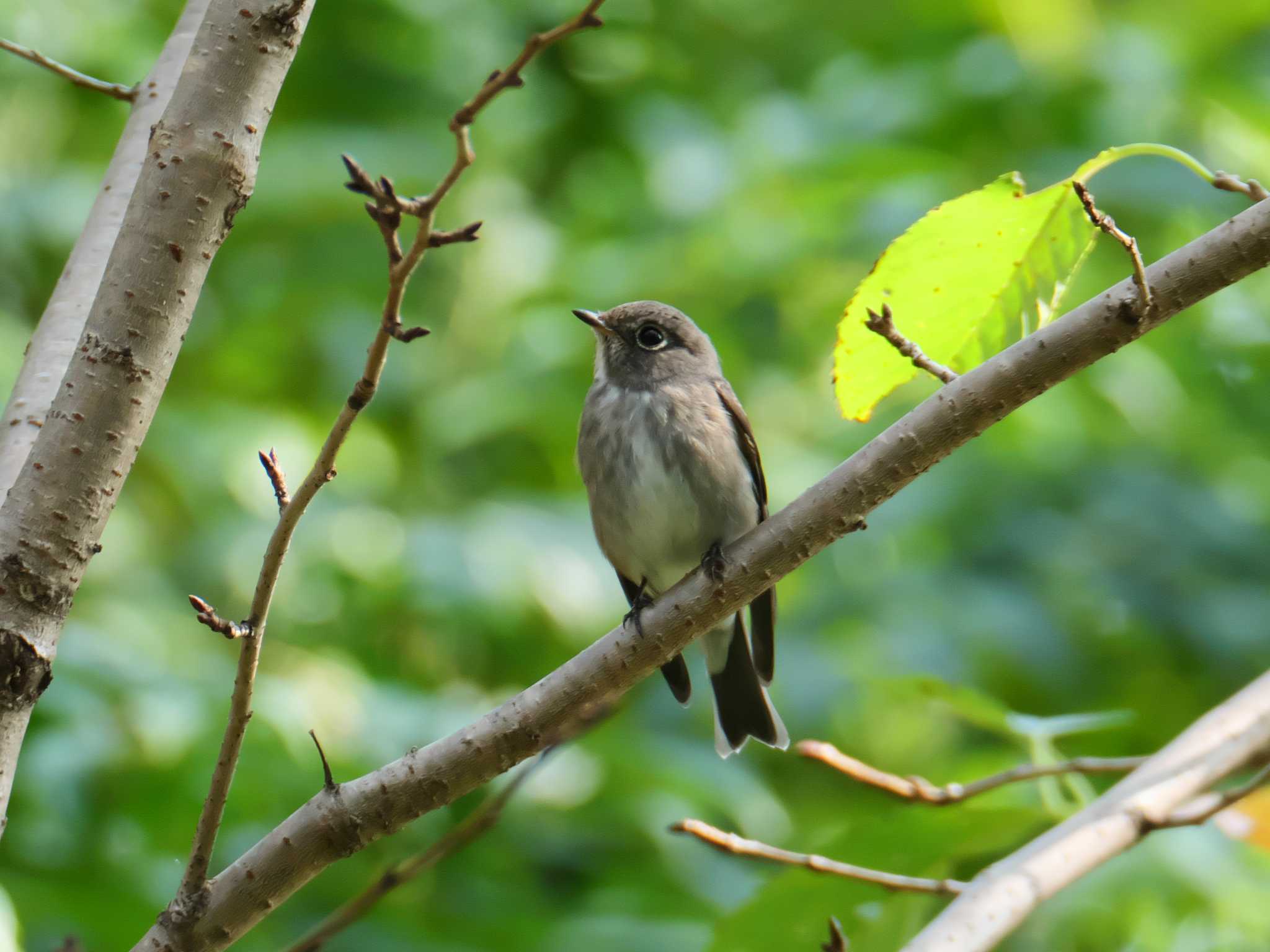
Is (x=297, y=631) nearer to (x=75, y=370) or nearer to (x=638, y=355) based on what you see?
(x=638, y=355)

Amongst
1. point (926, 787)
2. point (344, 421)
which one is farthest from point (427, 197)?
point (926, 787)

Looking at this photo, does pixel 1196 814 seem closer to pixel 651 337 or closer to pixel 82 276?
pixel 82 276

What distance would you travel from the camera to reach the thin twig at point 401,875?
2.13m

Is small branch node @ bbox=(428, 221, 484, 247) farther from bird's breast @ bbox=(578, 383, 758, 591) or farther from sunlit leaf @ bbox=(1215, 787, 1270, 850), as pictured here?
bird's breast @ bbox=(578, 383, 758, 591)

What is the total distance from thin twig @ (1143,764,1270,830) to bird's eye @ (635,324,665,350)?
10.3ft

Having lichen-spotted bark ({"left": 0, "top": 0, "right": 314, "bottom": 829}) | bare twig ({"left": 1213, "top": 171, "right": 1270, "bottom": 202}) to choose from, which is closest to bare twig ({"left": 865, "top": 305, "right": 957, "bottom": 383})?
bare twig ({"left": 1213, "top": 171, "right": 1270, "bottom": 202})

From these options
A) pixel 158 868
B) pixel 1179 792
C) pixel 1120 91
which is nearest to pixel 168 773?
pixel 158 868

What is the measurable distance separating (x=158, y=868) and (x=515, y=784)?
A: 82.3 inches

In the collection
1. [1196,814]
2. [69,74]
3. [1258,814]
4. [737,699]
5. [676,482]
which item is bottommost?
[1196,814]

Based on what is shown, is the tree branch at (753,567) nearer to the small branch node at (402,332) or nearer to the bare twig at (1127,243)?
the bare twig at (1127,243)

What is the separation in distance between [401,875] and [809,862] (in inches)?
28.2

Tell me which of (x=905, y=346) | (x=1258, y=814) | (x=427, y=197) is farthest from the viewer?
(x=1258, y=814)

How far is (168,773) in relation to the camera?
12.8 feet

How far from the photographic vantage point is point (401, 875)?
85.9 inches
